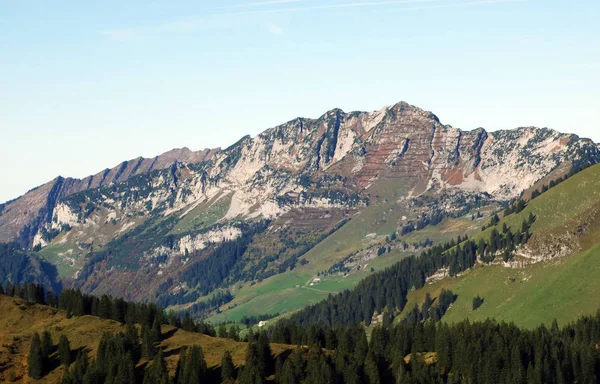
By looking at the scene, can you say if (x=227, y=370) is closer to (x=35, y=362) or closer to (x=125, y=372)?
(x=125, y=372)

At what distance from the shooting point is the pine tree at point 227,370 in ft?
609

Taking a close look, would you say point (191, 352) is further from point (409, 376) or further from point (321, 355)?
point (409, 376)

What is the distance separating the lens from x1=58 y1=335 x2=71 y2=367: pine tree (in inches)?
7692

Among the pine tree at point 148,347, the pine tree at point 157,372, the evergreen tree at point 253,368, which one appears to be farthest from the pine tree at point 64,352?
the evergreen tree at point 253,368

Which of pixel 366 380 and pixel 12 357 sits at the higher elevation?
pixel 12 357

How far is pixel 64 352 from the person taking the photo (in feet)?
643

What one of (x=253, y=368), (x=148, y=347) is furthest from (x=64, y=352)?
(x=253, y=368)

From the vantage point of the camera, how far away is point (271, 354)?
7859 inches

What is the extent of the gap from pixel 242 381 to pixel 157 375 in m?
18.2

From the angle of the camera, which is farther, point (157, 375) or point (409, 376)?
point (409, 376)

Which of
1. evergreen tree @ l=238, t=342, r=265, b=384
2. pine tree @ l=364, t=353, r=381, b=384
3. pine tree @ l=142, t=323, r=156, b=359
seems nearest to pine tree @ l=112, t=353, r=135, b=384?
pine tree @ l=142, t=323, r=156, b=359

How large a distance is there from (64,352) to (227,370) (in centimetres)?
3984

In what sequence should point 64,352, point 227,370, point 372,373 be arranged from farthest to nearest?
1. point 64,352
2. point 372,373
3. point 227,370

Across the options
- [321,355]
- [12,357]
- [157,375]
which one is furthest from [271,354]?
[12,357]
